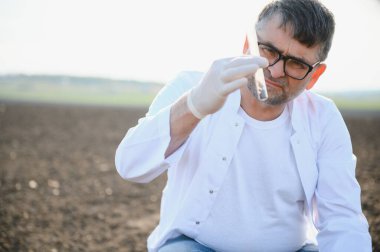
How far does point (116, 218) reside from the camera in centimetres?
552

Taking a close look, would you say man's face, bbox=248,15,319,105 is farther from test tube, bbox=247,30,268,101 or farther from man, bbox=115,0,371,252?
test tube, bbox=247,30,268,101

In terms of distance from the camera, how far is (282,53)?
94.4 inches

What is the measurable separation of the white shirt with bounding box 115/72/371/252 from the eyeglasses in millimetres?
242

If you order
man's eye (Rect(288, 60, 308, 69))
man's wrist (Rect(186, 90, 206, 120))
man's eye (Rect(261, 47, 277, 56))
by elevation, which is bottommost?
man's wrist (Rect(186, 90, 206, 120))

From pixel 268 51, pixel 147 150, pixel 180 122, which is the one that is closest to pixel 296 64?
pixel 268 51

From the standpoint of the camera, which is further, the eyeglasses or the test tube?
the eyeglasses

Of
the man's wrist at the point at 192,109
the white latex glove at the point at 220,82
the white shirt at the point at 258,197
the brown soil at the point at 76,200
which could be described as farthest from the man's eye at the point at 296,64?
the brown soil at the point at 76,200

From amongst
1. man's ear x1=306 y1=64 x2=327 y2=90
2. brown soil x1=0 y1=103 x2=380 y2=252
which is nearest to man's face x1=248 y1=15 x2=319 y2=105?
man's ear x1=306 y1=64 x2=327 y2=90

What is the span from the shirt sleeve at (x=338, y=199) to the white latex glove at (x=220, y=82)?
0.92 m

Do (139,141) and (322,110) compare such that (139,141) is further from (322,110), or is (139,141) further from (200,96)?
(322,110)

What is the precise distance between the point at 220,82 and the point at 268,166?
79cm

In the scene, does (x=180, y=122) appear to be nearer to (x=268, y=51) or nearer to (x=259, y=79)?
(x=259, y=79)

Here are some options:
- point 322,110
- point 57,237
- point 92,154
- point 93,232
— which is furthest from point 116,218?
point 92,154

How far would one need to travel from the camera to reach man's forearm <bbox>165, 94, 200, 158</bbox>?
6.88ft
